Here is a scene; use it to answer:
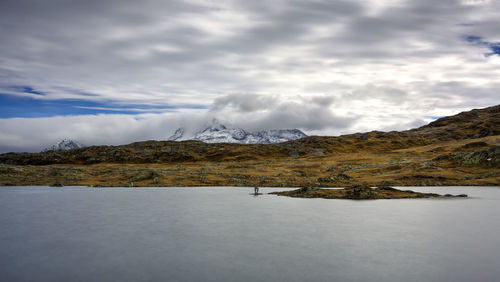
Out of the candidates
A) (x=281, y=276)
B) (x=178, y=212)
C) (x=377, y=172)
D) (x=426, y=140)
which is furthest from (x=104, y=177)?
(x=426, y=140)

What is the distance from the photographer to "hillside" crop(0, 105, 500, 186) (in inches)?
2953

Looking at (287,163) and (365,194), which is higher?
(287,163)

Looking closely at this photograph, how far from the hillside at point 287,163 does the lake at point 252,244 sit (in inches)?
1535

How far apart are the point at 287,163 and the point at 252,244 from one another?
95319mm

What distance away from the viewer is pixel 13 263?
1744 cm

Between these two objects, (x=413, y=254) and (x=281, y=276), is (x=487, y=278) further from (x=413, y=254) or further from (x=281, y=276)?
(x=281, y=276)

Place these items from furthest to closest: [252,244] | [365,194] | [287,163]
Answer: [287,163]
[365,194]
[252,244]

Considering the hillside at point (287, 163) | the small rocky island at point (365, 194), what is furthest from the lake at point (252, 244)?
the hillside at point (287, 163)

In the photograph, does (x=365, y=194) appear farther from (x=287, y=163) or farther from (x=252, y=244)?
(x=287, y=163)

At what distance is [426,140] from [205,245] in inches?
7293

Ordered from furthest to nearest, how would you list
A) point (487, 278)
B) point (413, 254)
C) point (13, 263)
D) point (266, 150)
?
point (266, 150) → point (413, 254) → point (13, 263) → point (487, 278)

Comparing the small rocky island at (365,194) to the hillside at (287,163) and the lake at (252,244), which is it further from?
the hillside at (287,163)

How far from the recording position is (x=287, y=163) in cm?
11531

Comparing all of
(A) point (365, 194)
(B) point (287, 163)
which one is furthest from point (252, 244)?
(B) point (287, 163)
